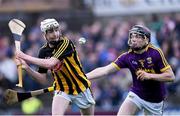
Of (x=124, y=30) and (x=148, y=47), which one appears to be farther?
(x=124, y=30)

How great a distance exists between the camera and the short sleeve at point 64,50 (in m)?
13.7

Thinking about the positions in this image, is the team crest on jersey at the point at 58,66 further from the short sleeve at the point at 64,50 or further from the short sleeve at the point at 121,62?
the short sleeve at the point at 121,62

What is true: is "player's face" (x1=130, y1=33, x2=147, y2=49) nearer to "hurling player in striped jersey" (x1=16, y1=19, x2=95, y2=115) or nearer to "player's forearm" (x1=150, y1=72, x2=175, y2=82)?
"player's forearm" (x1=150, y1=72, x2=175, y2=82)

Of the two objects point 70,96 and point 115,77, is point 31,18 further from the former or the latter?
point 70,96

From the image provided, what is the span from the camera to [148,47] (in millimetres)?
13984

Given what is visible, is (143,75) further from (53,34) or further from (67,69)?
(53,34)

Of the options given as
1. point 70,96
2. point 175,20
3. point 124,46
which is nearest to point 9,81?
point 124,46

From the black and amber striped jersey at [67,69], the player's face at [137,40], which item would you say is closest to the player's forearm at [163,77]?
the player's face at [137,40]

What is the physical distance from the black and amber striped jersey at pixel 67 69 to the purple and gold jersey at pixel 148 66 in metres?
0.68

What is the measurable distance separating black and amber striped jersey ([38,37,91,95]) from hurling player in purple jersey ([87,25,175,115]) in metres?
0.36

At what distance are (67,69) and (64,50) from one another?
33 centimetres

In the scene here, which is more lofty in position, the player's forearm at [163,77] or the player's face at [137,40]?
the player's face at [137,40]

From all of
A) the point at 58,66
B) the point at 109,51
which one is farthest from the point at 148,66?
the point at 109,51

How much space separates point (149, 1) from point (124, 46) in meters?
2.68
